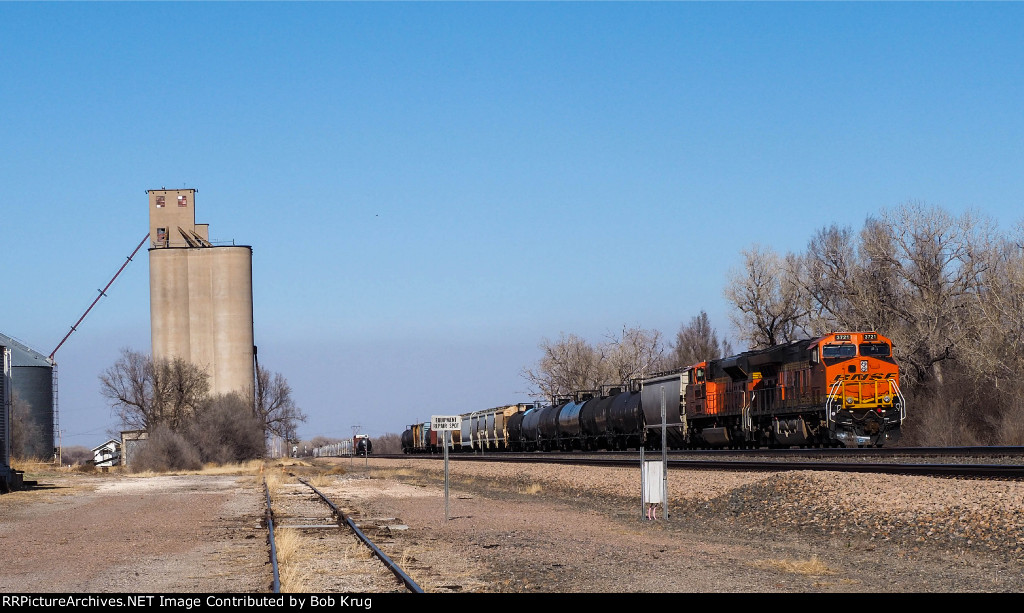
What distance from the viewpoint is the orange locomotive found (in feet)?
108

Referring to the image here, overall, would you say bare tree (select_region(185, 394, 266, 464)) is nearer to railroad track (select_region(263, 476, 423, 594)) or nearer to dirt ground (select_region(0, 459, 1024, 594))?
dirt ground (select_region(0, 459, 1024, 594))

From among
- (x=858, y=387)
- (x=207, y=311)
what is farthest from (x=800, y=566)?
(x=207, y=311)

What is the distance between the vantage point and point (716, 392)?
4256cm

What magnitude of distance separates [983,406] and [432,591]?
1707 inches

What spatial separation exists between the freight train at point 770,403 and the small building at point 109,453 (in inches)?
1894

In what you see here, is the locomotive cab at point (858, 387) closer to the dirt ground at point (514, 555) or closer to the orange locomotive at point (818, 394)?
the orange locomotive at point (818, 394)

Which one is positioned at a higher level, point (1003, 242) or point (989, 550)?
point (1003, 242)

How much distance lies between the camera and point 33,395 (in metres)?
91.9

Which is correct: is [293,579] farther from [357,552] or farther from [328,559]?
[357,552]

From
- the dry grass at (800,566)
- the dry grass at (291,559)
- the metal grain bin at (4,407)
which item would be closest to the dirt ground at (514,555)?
the dry grass at (800,566)

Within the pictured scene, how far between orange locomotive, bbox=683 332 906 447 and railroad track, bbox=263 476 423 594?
16.6 meters

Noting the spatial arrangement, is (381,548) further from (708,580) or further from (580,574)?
(708,580)

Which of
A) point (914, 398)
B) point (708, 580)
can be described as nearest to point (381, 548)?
point (708, 580)
